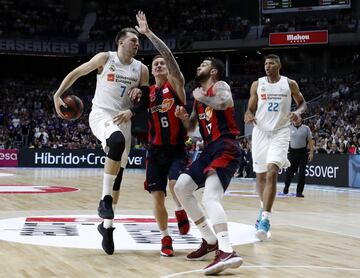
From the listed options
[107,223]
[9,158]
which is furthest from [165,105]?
[9,158]

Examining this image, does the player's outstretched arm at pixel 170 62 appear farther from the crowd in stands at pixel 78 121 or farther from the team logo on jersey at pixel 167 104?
the crowd in stands at pixel 78 121

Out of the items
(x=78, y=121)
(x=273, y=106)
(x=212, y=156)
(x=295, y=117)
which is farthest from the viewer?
(x=78, y=121)

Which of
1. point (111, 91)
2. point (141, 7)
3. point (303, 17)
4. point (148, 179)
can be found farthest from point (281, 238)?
point (141, 7)

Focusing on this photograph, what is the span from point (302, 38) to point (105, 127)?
26.4m

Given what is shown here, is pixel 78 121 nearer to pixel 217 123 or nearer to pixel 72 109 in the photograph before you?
pixel 72 109

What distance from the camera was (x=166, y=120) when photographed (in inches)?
244

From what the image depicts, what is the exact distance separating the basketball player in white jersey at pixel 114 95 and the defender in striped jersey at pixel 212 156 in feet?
2.36

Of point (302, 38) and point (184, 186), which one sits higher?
point (302, 38)

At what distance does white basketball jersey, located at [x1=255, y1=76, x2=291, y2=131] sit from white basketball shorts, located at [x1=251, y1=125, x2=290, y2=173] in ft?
0.25

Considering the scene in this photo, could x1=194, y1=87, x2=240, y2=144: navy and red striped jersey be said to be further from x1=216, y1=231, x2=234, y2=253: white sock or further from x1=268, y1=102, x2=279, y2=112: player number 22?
x1=268, y1=102, x2=279, y2=112: player number 22

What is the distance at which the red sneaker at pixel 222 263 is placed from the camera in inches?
195

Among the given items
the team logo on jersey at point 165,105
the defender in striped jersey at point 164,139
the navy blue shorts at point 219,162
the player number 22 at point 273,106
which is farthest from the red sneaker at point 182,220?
the player number 22 at point 273,106

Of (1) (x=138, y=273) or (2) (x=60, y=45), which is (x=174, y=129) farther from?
(2) (x=60, y=45)

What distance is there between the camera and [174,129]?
6191 millimetres
